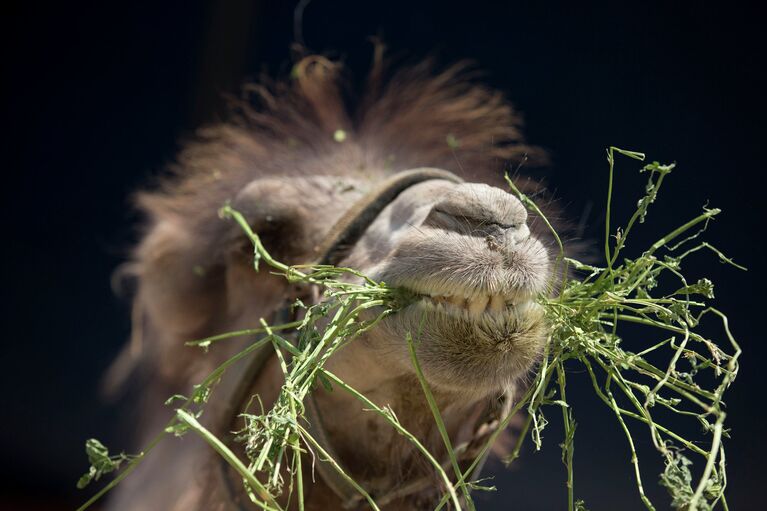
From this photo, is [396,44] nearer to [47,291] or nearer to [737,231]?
[737,231]

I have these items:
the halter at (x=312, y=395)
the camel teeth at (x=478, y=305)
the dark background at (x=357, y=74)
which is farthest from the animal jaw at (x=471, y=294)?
the dark background at (x=357, y=74)

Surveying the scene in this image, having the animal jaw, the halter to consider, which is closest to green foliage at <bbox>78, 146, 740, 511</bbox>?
the animal jaw

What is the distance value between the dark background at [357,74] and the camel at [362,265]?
0.43 metres

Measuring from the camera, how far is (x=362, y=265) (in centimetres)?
137

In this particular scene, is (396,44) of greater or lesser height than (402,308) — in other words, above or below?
below

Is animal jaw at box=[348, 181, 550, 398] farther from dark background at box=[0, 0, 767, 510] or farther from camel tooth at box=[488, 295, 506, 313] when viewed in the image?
dark background at box=[0, 0, 767, 510]

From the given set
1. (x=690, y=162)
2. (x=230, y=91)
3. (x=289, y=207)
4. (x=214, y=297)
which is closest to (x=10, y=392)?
(x=230, y=91)

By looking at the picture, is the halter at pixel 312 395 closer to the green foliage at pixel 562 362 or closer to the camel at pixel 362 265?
the camel at pixel 362 265

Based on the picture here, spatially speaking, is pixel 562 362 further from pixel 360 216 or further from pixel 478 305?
pixel 360 216

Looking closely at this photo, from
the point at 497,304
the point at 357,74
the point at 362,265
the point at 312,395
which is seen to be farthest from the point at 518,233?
the point at 357,74

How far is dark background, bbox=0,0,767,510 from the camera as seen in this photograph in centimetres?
252

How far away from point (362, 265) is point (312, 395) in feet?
0.77

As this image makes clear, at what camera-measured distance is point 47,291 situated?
3.88 metres

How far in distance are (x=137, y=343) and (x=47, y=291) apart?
2.02 metres
